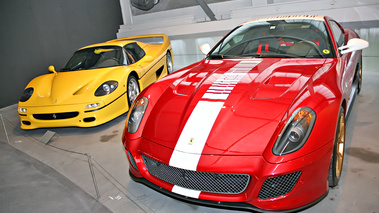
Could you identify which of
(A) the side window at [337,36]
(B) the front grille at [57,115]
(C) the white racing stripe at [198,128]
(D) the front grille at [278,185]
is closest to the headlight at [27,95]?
(B) the front grille at [57,115]

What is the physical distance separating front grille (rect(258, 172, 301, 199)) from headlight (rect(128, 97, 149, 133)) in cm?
95

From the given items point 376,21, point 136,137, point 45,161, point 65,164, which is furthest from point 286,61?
point 376,21

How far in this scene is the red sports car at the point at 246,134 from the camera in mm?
1724

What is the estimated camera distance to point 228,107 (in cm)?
203

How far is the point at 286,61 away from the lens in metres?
2.67

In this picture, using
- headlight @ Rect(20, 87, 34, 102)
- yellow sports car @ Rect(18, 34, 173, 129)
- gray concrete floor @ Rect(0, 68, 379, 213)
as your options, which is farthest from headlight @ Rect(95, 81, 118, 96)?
headlight @ Rect(20, 87, 34, 102)

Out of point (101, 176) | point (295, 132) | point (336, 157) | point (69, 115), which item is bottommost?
point (101, 176)

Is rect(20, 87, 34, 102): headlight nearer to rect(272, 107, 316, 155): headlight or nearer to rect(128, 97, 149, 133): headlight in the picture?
rect(128, 97, 149, 133): headlight

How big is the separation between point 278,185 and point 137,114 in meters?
1.11

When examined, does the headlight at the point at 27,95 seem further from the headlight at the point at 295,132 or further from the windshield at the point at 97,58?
the headlight at the point at 295,132

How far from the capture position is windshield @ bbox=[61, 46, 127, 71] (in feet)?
15.0

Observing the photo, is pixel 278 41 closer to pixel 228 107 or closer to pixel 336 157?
pixel 228 107

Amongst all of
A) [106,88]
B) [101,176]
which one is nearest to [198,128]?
[101,176]

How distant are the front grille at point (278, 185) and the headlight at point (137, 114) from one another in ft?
3.13
